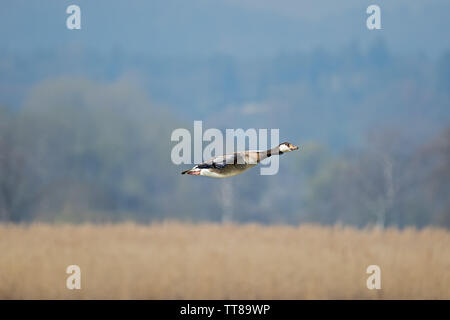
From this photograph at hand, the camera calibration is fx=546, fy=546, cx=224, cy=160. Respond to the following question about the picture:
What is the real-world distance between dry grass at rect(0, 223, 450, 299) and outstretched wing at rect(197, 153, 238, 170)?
298 inches

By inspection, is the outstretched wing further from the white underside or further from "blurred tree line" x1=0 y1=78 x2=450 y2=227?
"blurred tree line" x1=0 y1=78 x2=450 y2=227

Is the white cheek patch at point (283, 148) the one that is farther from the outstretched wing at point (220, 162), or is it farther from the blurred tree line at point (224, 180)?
the blurred tree line at point (224, 180)

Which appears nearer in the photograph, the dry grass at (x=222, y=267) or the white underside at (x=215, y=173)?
the white underside at (x=215, y=173)

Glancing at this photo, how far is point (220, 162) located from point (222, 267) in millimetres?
8525

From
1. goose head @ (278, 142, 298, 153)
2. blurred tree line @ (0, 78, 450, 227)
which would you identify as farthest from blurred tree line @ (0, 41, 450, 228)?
goose head @ (278, 142, 298, 153)

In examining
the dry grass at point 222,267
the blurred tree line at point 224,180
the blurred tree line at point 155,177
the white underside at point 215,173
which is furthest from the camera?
the blurred tree line at point 224,180

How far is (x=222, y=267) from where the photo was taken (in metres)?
10.6

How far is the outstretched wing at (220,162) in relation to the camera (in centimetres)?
234

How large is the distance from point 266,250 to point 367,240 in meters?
3.31

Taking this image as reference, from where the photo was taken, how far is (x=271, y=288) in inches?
382

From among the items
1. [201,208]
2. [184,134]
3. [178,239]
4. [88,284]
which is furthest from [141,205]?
[184,134]

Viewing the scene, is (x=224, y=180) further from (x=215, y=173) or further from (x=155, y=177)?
(x=215, y=173)

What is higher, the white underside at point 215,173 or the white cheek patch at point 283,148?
the white cheek patch at point 283,148

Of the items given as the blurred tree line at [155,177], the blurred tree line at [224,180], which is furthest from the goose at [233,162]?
the blurred tree line at [155,177]
